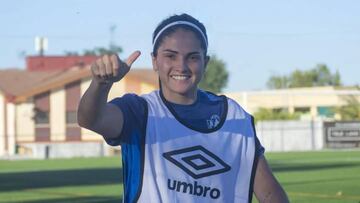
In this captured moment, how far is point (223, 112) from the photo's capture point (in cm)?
421

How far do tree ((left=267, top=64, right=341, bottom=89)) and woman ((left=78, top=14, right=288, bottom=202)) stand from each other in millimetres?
114045

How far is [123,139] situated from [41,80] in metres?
74.3

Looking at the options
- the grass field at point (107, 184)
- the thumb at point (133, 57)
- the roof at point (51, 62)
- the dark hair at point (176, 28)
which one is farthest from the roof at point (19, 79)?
the thumb at point (133, 57)

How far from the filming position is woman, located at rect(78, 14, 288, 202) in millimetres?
3943

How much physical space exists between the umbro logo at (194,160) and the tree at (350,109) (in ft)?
214

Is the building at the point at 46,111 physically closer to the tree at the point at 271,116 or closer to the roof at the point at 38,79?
the roof at the point at 38,79

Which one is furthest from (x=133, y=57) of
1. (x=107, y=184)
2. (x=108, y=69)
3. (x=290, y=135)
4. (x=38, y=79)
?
(x=38, y=79)

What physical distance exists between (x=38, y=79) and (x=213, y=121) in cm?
7534

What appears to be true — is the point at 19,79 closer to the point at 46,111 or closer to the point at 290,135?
the point at 46,111

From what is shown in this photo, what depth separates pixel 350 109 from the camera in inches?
2756

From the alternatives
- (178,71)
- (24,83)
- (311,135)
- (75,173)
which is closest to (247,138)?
(178,71)

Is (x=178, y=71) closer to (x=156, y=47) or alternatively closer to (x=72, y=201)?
(x=156, y=47)

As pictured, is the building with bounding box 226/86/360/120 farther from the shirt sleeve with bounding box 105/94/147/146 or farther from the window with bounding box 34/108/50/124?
the shirt sleeve with bounding box 105/94/147/146

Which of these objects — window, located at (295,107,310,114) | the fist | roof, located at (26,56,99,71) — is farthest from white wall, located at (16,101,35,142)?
the fist
